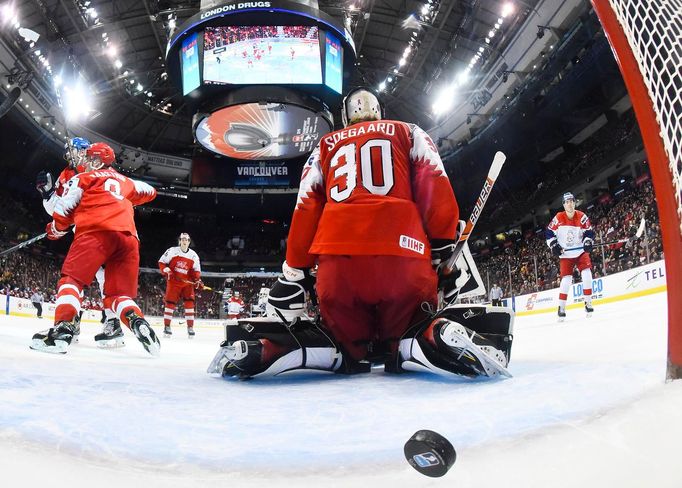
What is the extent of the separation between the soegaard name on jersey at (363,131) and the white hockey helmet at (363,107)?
0.20m

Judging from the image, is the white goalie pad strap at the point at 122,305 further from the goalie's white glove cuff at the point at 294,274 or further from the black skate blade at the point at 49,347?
the goalie's white glove cuff at the point at 294,274

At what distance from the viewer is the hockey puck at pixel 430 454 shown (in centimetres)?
73

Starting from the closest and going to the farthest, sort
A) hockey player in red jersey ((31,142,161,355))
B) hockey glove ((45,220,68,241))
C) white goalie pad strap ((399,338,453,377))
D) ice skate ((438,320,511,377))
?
ice skate ((438,320,511,377)), white goalie pad strap ((399,338,453,377)), hockey player in red jersey ((31,142,161,355)), hockey glove ((45,220,68,241))

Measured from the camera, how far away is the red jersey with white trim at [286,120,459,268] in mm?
2092

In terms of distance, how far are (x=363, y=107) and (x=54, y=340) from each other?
2409 millimetres

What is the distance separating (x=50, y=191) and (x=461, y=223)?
3.55 metres

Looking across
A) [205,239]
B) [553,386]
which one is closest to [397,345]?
[553,386]

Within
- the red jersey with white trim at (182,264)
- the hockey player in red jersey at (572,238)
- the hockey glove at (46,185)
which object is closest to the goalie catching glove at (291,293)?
the hockey glove at (46,185)

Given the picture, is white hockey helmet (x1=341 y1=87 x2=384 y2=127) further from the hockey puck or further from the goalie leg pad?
the hockey puck

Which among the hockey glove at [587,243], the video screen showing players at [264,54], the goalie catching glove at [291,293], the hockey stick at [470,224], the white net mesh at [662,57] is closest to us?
the white net mesh at [662,57]

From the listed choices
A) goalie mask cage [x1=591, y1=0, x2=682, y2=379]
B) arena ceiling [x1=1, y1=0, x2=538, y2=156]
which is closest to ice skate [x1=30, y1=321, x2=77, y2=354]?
goalie mask cage [x1=591, y1=0, x2=682, y2=379]

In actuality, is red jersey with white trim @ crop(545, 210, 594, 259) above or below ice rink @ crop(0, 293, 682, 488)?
above

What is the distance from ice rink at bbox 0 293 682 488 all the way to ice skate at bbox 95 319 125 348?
2.30 meters

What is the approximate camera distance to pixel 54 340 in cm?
309
